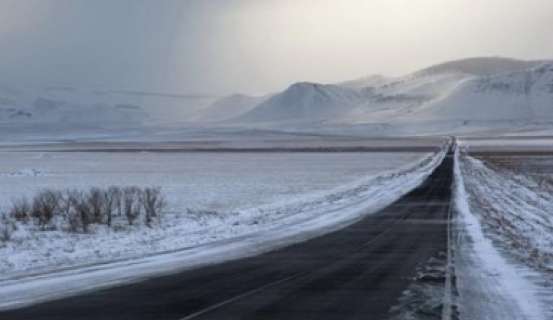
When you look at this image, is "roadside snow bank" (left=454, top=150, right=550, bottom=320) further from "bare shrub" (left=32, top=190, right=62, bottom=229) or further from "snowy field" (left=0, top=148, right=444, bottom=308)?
"bare shrub" (left=32, top=190, right=62, bottom=229)

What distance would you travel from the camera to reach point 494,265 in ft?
43.4

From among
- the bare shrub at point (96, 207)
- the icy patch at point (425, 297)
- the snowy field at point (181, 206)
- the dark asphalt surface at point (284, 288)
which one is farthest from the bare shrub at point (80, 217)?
the icy patch at point (425, 297)

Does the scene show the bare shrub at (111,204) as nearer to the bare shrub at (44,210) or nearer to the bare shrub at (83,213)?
the bare shrub at (83,213)

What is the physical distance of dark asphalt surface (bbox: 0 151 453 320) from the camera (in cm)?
959

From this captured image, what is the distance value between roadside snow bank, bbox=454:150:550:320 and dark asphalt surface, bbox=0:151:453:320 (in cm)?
81

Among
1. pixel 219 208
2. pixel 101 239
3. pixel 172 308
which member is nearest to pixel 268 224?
pixel 101 239

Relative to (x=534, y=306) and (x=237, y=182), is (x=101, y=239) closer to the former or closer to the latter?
(x=534, y=306)

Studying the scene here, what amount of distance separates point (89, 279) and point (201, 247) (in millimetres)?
4308

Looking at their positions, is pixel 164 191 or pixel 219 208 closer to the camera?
pixel 219 208

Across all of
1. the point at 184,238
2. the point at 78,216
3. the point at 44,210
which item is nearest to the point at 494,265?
the point at 184,238

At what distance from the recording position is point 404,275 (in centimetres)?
1233

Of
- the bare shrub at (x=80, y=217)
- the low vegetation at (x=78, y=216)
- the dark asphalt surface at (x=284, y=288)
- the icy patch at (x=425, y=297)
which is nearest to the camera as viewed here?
the icy patch at (x=425, y=297)

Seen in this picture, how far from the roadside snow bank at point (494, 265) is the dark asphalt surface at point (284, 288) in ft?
2.65

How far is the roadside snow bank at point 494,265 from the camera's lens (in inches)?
382
